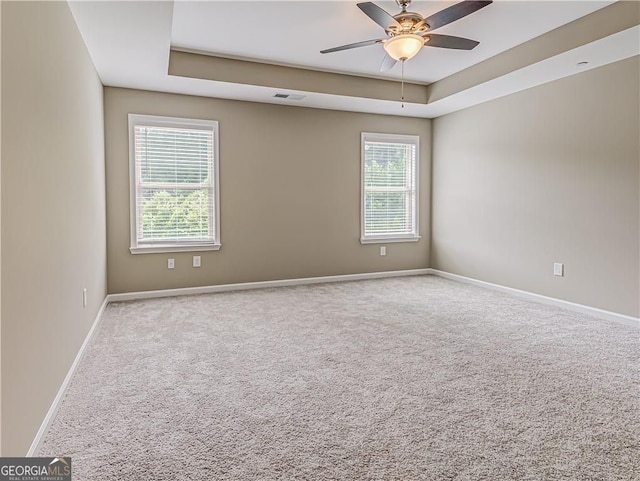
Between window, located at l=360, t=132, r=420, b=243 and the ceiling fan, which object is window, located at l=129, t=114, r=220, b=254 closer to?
window, located at l=360, t=132, r=420, b=243

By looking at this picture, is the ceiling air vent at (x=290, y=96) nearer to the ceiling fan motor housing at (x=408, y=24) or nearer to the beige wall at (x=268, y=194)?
the beige wall at (x=268, y=194)

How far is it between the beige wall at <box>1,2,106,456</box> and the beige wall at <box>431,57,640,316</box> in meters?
4.48

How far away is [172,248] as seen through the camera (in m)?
4.95

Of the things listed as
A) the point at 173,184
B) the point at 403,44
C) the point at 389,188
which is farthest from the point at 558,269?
the point at 173,184

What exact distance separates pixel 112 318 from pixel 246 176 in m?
2.30

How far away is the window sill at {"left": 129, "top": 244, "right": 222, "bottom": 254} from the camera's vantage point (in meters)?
4.80

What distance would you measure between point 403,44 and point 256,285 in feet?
11.2

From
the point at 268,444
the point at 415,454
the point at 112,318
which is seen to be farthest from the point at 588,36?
the point at 112,318

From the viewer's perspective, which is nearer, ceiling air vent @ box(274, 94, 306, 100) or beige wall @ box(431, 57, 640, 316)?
beige wall @ box(431, 57, 640, 316)

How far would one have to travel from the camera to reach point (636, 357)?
300cm

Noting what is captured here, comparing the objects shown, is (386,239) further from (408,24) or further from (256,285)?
(408,24)

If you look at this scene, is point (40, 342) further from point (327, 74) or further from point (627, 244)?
point (627, 244)

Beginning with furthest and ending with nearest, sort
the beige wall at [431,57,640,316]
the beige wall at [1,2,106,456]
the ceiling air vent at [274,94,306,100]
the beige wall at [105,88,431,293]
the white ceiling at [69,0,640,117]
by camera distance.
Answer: the ceiling air vent at [274,94,306,100] < the beige wall at [105,88,431,293] < the beige wall at [431,57,640,316] < the white ceiling at [69,0,640,117] < the beige wall at [1,2,106,456]

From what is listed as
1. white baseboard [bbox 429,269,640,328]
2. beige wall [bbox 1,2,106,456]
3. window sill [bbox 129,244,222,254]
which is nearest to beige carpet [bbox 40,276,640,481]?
white baseboard [bbox 429,269,640,328]
